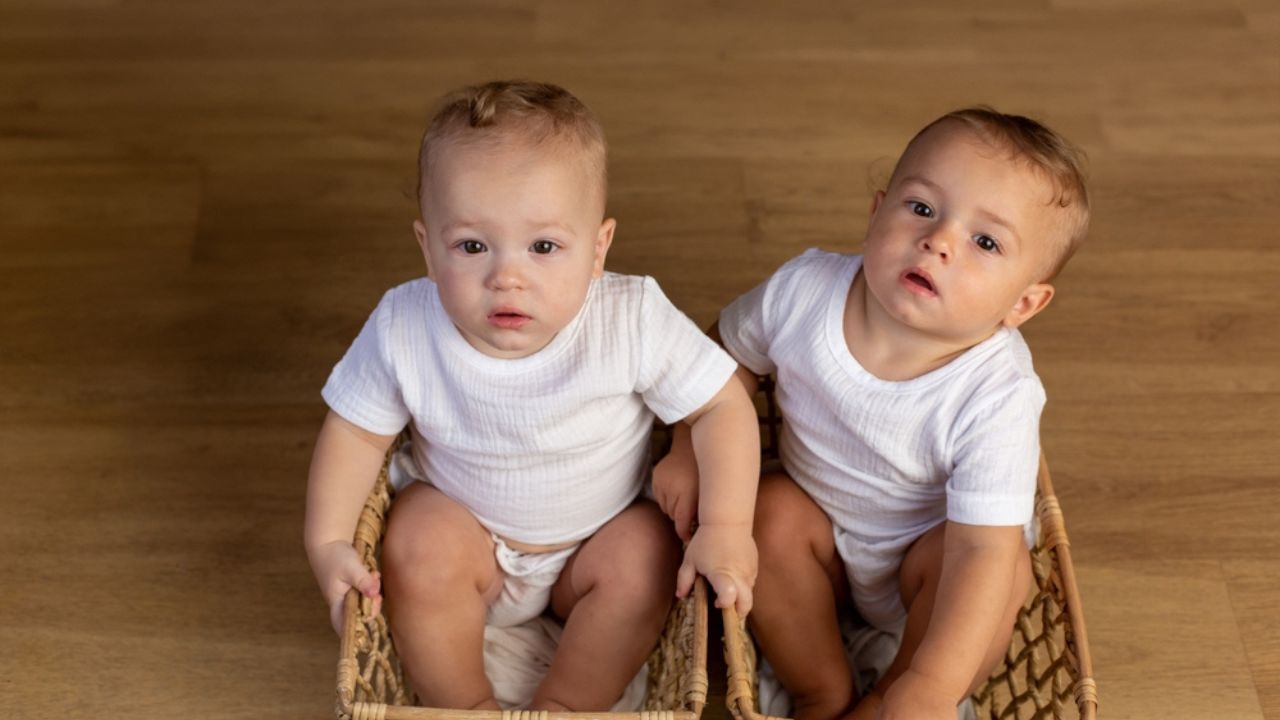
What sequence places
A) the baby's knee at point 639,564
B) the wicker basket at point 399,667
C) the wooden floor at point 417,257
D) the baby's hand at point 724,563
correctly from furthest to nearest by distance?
the wooden floor at point 417,257 < the baby's knee at point 639,564 < the baby's hand at point 724,563 < the wicker basket at point 399,667

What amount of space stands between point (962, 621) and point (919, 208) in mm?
333

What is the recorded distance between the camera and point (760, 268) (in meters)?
1.59

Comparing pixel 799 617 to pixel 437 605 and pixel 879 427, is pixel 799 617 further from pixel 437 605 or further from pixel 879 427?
pixel 437 605

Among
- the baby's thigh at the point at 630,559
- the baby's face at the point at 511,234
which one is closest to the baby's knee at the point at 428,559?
the baby's thigh at the point at 630,559

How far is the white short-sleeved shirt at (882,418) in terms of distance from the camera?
1066 millimetres

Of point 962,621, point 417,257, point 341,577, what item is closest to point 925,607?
point 962,621

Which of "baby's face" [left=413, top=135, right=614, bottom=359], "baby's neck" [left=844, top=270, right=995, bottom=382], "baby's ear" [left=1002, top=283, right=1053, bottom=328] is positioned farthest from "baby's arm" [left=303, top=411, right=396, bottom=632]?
"baby's ear" [left=1002, top=283, right=1053, bottom=328]

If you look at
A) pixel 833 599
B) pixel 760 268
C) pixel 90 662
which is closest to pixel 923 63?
pixel 760 268

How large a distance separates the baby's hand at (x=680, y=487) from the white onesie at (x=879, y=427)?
0.11 meters

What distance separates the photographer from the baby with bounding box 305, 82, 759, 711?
3.28ft

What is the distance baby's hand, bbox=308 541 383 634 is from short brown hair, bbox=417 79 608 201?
0.31 metres

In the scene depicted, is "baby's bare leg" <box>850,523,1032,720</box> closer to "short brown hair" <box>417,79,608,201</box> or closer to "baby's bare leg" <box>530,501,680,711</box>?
"baby's bare leg" <box>530,501,680,711</box>

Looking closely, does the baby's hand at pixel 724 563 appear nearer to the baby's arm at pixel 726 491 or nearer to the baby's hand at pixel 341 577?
the baby's arm at pixel 726 491

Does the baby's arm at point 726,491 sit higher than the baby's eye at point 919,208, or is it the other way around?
the baby's eye at point 919,208
